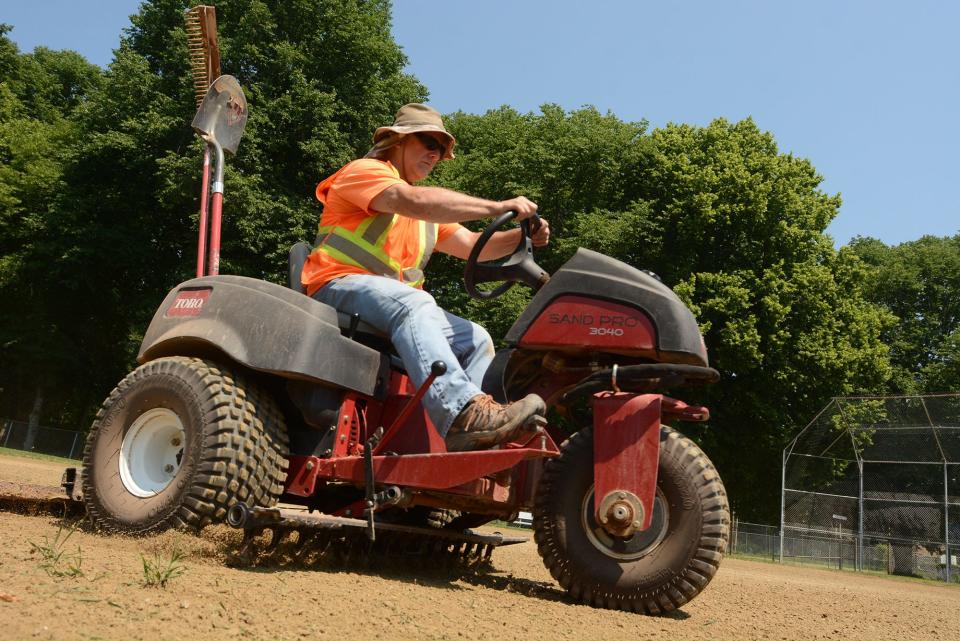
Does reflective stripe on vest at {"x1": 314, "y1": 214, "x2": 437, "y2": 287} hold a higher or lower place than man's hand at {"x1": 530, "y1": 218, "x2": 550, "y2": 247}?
lower

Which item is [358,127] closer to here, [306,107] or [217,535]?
[306,107]

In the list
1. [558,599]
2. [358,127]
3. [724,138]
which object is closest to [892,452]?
[724,138]

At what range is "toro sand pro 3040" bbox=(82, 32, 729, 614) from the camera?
351cm

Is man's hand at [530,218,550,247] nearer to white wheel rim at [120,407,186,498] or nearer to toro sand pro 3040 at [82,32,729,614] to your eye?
toro sand pro 3040 at [82,32,729,614]

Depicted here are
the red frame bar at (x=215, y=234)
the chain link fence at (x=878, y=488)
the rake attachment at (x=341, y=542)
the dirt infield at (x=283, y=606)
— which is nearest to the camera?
the dirt infield at (x=283, y=606)

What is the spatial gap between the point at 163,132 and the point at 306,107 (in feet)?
12.8

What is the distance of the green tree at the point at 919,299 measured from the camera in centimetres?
3903

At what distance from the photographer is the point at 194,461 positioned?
140 inches

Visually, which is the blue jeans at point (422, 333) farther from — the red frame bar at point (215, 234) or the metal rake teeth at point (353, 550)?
the red frame bar at point (215, 234)

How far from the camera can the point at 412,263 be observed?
4.33 metres

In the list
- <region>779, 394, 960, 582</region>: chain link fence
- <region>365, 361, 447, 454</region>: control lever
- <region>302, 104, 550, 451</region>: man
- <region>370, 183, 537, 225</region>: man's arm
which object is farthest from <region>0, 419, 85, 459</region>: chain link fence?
<region>370, 183, 537, 225</region>: man's arm

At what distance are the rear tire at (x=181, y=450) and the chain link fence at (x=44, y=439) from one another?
2819 cm

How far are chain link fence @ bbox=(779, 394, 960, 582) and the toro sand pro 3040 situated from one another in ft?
51.1

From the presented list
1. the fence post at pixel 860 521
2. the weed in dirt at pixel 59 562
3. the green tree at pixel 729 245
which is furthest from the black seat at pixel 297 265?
the green tree at pixel 729 245
